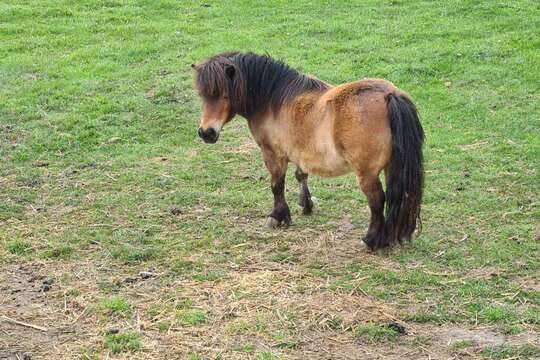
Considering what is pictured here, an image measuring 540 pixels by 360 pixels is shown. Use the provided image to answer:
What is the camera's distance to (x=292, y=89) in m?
7.24

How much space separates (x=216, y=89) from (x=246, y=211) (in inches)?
54.7

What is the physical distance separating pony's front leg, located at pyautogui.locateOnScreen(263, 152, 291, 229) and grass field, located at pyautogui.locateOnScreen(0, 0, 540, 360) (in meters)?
0.17

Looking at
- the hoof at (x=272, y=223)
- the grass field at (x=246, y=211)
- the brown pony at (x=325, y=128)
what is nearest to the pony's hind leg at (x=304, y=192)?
Result: the brown pony at (x=325, y=128)

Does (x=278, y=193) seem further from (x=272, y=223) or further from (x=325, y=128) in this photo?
(x=325, y=128)

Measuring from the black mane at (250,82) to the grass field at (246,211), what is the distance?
119 centimetres

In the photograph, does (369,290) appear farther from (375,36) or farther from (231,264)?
(375,36)

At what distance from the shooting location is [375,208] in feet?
22.2

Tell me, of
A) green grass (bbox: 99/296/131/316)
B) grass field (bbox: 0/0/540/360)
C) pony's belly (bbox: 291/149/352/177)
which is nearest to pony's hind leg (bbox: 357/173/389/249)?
grass field (bbox: 0/0/540/360)

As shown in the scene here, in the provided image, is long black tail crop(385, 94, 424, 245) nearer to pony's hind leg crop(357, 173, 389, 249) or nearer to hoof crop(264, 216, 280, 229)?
pony's hind leg crop(357, 173, 389, 249)

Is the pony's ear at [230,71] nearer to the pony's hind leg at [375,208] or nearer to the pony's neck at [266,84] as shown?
the pony's neck at [266,84]

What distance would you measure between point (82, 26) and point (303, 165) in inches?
389

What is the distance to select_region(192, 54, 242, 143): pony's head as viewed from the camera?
7.16 meters

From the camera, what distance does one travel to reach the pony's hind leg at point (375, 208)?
664 centimetres

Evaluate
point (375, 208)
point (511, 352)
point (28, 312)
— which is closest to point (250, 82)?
point (375, 208)
